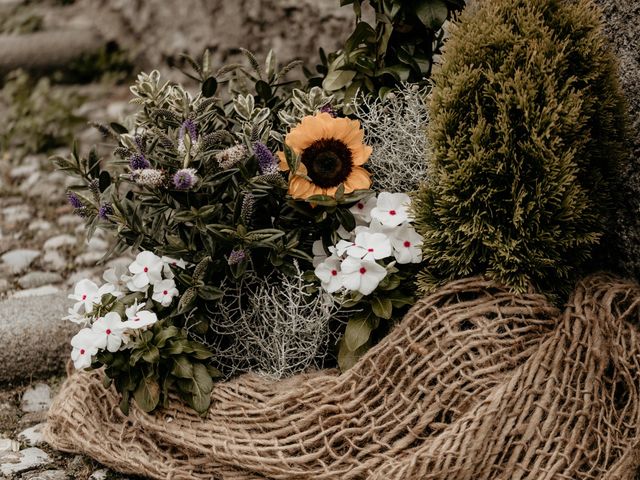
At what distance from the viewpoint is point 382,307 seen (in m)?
2.53

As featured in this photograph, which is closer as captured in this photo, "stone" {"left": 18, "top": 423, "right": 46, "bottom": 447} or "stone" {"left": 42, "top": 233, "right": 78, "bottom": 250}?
"stone" {"left": 18, "top": 423, "right": 46, "bottom": 447}

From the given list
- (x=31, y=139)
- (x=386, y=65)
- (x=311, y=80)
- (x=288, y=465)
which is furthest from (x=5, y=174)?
(x=288, y=465)

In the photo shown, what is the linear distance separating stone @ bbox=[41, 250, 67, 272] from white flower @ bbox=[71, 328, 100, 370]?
69.3 inches

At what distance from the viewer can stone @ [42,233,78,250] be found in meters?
4.41

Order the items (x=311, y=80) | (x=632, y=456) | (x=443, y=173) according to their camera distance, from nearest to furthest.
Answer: (x=632, y=456)
(x=443, y=173)
(x=311, y=80)

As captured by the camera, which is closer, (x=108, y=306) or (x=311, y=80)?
(x=108, y=306)

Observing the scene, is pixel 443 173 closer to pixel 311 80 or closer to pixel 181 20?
pixel 311 80

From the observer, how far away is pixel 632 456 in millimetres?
2246

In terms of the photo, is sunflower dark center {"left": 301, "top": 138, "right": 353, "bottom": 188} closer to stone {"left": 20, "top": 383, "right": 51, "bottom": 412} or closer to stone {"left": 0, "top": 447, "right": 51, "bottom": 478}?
stone {"left": 0, "top": 447, "right": 51, "bottom": 478}

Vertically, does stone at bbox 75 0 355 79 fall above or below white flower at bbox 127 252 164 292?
below

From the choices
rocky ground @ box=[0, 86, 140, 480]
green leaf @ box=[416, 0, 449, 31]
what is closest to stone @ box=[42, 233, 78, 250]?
rocky ground @ box=[0, 86, 140, 480]

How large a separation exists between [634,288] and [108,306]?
5.54ft

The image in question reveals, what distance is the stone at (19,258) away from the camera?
166 inches

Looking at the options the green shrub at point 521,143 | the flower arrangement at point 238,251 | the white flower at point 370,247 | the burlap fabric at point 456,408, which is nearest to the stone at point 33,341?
the flower arrangement at point 238,251
